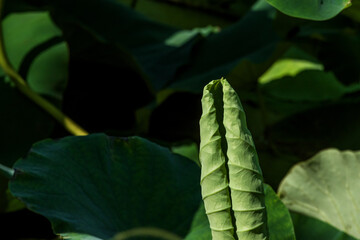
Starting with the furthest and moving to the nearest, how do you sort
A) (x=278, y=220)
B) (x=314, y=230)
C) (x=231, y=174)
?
(x=314, y=230)
(x=278, y=220)
(x=231, y=174)

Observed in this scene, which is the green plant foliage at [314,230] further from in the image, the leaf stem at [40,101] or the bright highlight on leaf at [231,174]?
the leaf stem at [40,101]

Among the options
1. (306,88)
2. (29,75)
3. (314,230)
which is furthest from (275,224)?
(306,88)

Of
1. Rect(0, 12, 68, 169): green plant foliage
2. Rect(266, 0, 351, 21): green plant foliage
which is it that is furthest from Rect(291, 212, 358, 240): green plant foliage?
Rect(0, 12, 68, 169): green plant foliage

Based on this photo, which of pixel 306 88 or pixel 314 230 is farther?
pixel 306 88

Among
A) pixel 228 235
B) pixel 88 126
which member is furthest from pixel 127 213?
pixel 88 126

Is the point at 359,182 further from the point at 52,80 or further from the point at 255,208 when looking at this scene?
the point at 52,80

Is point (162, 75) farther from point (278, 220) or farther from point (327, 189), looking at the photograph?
point (278, 220)

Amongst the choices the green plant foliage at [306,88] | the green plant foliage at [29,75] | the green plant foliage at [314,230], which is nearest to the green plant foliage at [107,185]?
the green plant foliage at [314,230]
